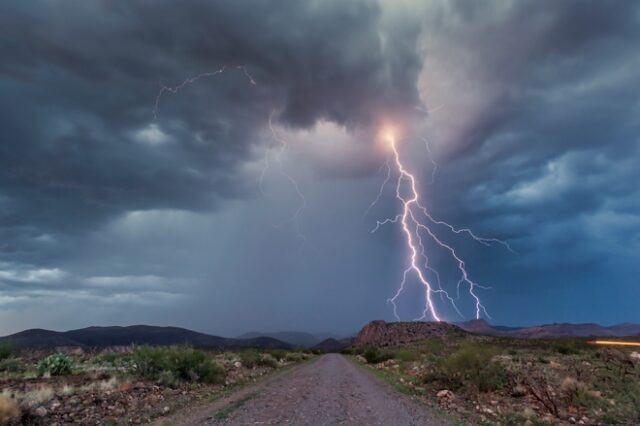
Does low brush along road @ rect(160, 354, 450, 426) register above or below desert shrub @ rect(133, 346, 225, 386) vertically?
below

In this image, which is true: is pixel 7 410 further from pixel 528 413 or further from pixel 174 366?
pixel 528 413

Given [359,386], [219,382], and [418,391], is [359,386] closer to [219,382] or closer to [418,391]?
[418,391]

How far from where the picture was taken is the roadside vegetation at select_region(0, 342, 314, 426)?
12648mm

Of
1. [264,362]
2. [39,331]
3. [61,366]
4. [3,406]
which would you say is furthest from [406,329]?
[3,406]

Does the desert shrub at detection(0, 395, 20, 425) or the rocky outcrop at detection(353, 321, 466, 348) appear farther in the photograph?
the rocky outcrop at detection(353, 321, 466, 348)

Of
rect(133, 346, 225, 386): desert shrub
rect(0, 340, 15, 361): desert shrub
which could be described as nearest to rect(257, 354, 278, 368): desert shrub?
rect(133, 346, 225, 386): desert shrub

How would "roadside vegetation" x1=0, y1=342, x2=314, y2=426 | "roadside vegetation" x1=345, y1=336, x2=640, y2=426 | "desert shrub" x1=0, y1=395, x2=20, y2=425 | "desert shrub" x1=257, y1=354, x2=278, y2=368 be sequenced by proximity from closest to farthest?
"desert shrub" x1=0, y1=395, x2=20, y2=425
"roadside vegetation" x1=0, y1=342, x2=314, y2=426
"roadside vegetation" x1=345, y1=336, x2=640, y2=426
"desert shrub" x1=257, y1=354, x2=278, y2=368

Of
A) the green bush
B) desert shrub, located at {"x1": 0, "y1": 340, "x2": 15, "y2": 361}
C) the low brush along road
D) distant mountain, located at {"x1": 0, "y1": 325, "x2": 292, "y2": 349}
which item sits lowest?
the low brush along road

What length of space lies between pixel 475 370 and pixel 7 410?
17.2 metres

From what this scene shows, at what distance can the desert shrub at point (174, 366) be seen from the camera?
19984 mm

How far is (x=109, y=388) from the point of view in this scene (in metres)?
16.3

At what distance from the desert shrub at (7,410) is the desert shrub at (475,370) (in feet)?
53.3

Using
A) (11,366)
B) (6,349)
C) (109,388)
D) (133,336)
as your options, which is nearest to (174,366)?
(109,388)

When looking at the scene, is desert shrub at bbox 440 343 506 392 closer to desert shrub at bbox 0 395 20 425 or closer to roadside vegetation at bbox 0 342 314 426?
roadside vegetation at bbox 0 342 314 426
